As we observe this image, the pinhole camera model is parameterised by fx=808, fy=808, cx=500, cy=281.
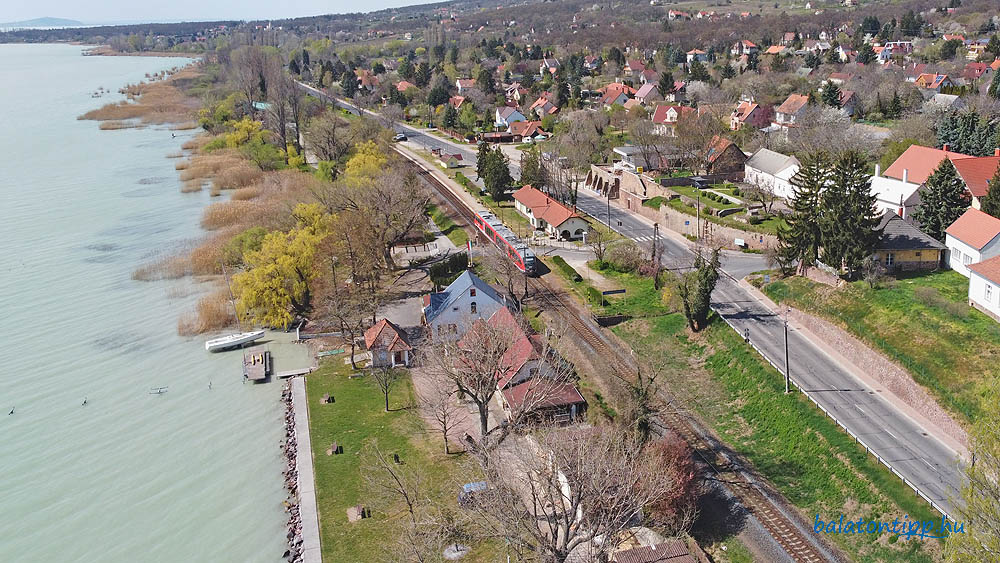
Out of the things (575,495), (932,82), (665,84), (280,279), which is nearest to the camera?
(575,495)

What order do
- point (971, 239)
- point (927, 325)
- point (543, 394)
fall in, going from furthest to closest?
point (971, 239) < point (927, 325) < point (543, 394)

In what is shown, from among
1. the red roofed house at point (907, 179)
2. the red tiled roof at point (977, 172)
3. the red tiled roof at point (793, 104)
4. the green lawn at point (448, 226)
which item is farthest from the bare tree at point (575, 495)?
the red tiled roof at point (793, 104)

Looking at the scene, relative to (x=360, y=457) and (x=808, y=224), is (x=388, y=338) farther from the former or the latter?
(x=808, y=224)

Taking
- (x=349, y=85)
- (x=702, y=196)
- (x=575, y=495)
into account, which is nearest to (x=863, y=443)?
(x=575, y=495)

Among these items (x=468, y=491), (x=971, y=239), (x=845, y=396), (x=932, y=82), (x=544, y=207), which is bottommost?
(x=468, y=491)

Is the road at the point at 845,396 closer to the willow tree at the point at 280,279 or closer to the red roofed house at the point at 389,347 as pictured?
the red roofed house at the point at 389,347

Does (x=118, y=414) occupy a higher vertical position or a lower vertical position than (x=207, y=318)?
lower

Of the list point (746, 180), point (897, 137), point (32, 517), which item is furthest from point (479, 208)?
point (32, 517)

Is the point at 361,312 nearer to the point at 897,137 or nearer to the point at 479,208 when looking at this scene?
the point at 479,208
